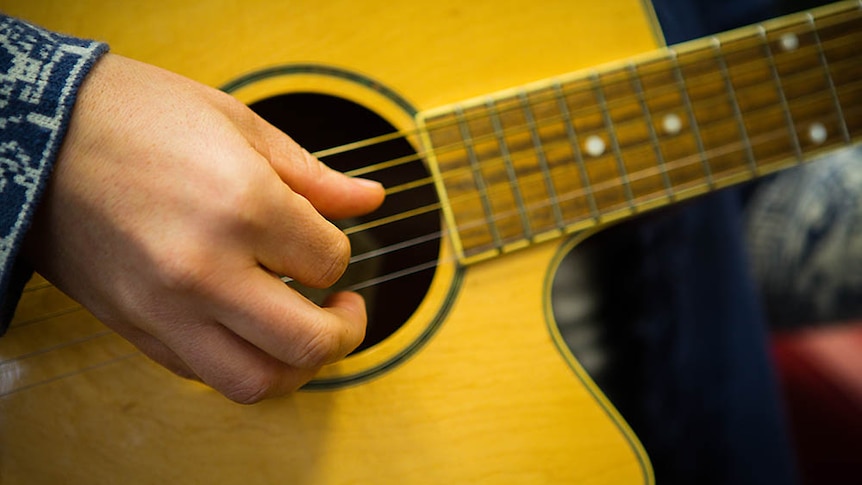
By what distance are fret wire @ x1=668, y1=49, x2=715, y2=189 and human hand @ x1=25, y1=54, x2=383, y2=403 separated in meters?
0.42

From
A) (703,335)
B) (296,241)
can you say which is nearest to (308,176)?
(296,241)

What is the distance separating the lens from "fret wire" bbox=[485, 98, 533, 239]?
0.64 m

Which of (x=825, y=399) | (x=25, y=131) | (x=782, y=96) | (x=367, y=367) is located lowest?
(x=825, y=399)

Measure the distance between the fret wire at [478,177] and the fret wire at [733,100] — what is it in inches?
11.7

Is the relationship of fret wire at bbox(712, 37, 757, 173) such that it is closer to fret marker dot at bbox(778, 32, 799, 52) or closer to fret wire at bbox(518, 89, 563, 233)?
fret marker dot at bbox(778, 32, 799, 52)

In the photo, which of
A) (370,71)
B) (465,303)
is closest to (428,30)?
(370,71)

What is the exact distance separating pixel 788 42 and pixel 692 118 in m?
0.15

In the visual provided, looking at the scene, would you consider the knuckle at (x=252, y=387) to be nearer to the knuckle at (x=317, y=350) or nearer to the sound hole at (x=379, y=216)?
the knuckle at (x=317, y=350)

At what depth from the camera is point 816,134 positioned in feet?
2.27

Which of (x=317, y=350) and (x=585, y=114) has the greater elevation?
(x=585, y=114)

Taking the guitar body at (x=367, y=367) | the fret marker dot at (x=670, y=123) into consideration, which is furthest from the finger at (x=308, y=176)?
the fret marker dot at (x=670, y=123)

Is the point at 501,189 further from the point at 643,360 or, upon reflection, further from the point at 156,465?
the point at 156,465

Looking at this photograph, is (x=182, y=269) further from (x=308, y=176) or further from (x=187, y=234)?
(x=308, y=176)

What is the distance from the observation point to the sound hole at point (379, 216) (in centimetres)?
64
